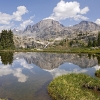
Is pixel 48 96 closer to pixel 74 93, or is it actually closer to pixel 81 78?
pixel 74 93

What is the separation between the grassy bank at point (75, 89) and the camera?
24.8 metres

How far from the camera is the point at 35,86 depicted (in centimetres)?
3494

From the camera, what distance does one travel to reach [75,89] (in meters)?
27.7

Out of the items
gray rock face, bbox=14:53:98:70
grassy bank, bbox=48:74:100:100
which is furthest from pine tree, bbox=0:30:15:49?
grassy bank, bbox=48:74:100:100

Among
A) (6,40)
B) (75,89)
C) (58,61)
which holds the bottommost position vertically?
(58,61)

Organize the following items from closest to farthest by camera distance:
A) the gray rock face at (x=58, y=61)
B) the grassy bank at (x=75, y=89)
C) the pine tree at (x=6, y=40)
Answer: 1. the grassy bank at (x=75, y=89)
2. the gray rock face at (x=58, y=61)
3. the pine tree at (x=6, y=40)

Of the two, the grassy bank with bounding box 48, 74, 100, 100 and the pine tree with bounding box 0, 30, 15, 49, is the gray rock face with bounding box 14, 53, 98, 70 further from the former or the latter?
the pine tree with bounding box 0, 30, 15, 49

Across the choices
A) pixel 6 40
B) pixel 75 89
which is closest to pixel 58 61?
pixel 75 89

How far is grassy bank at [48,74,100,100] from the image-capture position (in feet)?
81.2

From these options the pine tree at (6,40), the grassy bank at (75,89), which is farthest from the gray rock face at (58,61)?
the pine tree at (6,40)

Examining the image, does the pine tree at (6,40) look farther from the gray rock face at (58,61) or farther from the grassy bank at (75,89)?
the grassy bank at (75,89)

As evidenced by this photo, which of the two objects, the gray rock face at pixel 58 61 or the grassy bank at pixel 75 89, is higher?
the grassy bank at pixel 75 89

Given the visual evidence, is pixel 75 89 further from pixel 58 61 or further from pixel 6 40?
pixel 6 40

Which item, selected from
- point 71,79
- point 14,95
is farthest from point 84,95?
point 14,95
